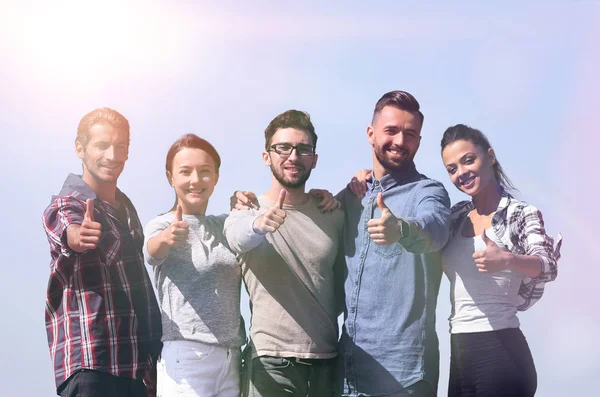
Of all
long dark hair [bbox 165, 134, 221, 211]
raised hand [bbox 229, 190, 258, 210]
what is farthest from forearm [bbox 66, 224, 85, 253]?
raised hand [bbox 229, 190, 258, 210]

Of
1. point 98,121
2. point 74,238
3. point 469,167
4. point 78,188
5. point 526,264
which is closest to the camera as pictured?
point 526,264

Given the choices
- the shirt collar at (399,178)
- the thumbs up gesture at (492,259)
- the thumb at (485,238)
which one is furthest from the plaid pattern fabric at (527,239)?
the shirt collar at (399,178)

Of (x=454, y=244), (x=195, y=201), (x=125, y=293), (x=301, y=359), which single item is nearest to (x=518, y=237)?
(x=454, y=244)

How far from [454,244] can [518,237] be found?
21.0 inches

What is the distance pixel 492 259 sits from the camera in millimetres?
5262

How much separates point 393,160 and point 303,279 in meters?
1.29

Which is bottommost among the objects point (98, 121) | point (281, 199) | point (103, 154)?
point (281, 199)

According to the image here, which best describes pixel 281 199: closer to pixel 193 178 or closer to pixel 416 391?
pixel 193 178

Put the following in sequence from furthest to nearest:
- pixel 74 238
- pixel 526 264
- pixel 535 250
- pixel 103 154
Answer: pixel 103 154
pixel 74 238
pixel 535 250
pixel 526 264

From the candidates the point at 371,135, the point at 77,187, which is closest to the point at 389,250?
the point at 371,135

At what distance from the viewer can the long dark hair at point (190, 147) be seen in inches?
241

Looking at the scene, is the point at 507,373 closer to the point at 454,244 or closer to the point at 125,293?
the point at 454,244

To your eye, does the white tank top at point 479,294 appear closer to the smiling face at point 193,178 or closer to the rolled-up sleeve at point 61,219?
the smiling face at point 193,178

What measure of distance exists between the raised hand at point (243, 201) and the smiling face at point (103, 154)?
47.9 inches
